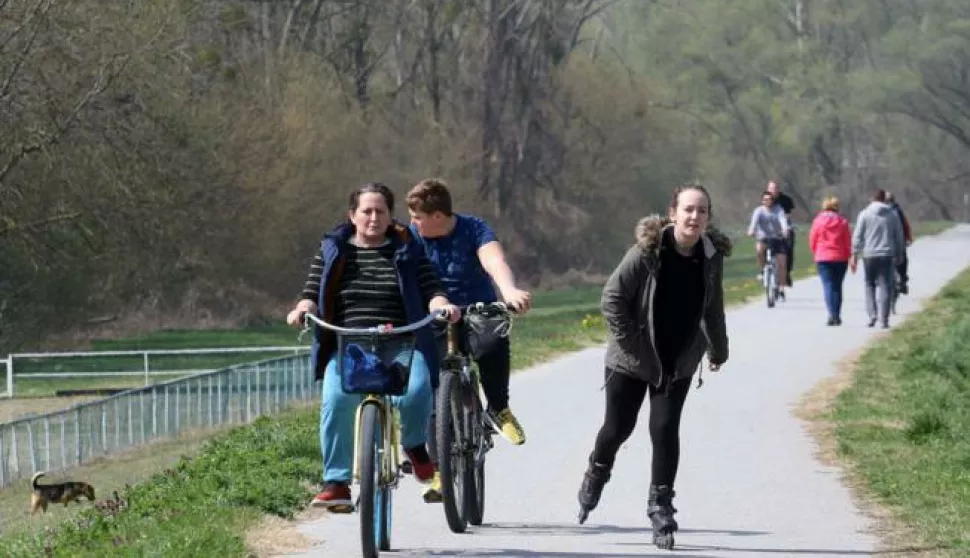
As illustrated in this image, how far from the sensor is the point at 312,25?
59094 mm

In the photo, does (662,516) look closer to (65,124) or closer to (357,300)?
(357,300)

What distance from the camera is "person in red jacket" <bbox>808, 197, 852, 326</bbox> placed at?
27.5 meters

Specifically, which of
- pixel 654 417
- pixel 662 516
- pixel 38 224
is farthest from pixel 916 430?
pixel 38 224

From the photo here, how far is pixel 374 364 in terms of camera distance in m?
9.66

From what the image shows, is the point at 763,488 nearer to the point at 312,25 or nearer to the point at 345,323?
the point at 345,323

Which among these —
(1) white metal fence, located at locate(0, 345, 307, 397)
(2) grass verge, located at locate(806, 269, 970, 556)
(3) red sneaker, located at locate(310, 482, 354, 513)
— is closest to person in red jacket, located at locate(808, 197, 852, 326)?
(2) grass verge, located at locate(806, 269, 970, 556)

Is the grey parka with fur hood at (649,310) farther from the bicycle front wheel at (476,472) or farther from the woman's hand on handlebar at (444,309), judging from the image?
the bicycle front wheel at (476,472)

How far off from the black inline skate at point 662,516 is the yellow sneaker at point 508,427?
114 centimetres

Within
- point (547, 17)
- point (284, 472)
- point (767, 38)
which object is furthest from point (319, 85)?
point (767, 38)

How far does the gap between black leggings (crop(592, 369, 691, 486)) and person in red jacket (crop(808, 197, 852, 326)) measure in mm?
16899

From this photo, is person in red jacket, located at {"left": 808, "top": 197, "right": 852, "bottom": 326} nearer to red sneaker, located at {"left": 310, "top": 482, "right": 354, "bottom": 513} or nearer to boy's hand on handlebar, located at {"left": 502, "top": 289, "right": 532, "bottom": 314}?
boy's hand on handlebar, located at {"left": 502, "top": 289, "right": 532, "bottom": 314}

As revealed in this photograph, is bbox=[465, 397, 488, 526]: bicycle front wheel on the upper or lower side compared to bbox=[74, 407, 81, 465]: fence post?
upper

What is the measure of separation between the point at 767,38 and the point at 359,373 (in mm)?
99327

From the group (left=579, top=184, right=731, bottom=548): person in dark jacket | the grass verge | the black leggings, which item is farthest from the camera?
the grass verge
